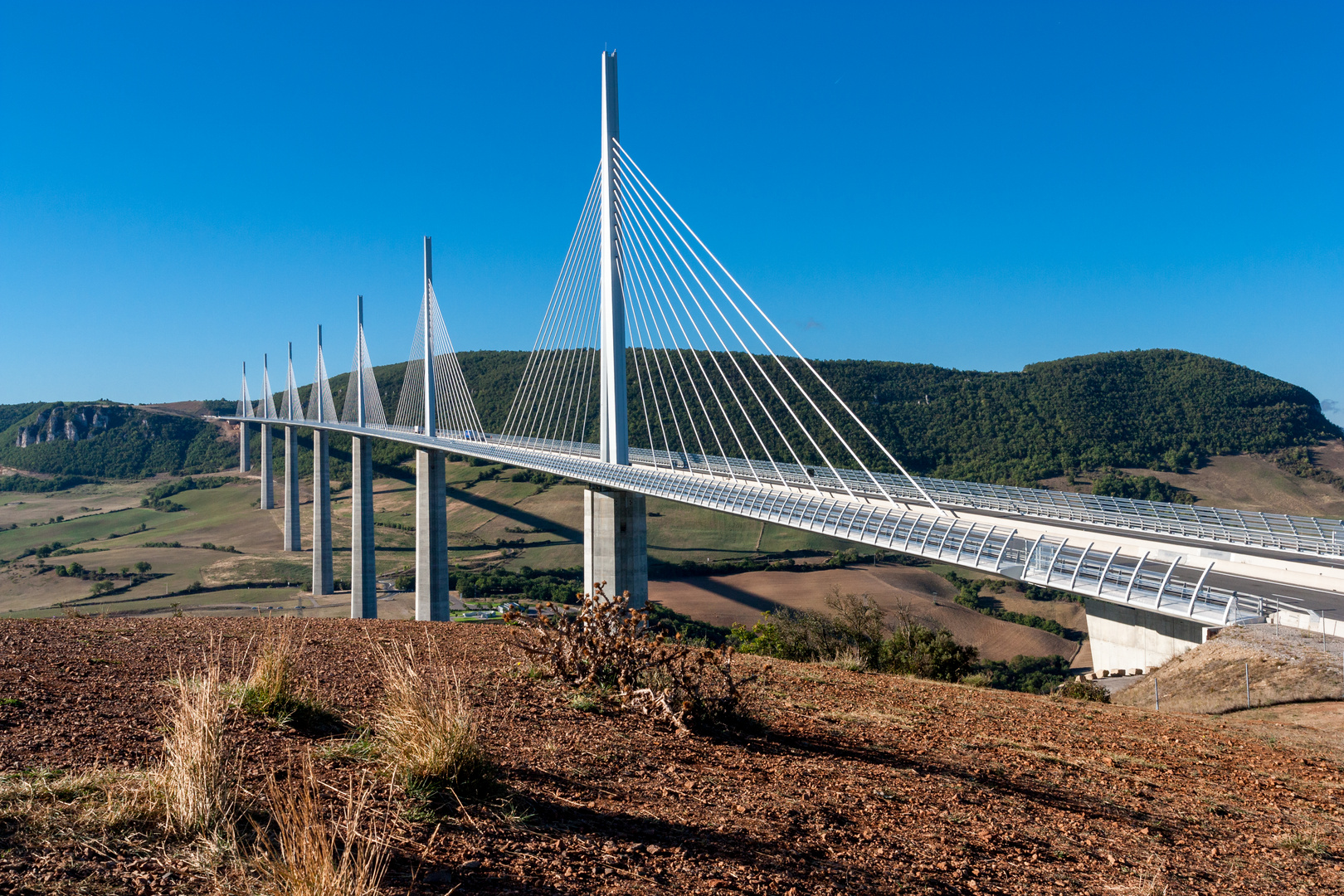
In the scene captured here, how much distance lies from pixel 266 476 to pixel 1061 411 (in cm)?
9333

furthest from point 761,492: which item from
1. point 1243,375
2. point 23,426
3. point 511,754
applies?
point 23,426

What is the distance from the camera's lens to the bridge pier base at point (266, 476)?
301ft

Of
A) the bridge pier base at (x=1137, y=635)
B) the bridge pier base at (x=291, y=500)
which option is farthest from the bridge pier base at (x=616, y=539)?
the bridge pier base at (x=291, y=500)

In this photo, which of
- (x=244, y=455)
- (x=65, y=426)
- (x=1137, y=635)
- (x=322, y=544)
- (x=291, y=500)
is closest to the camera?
(x=1137, y=635)

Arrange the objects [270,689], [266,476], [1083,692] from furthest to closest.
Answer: [266,476]
[1083,692]
[270,689]

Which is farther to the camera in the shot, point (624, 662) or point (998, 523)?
point (998, 523)

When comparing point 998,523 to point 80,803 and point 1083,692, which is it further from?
point 80,803

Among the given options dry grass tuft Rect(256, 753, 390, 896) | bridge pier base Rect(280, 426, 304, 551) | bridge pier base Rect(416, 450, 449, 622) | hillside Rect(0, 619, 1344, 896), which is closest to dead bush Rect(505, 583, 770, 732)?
hillside Rect(0, 619, 1344, 896)

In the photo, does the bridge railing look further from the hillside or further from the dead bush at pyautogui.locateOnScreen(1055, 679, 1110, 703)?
the hillside

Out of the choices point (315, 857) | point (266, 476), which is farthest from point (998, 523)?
point (266, 476)

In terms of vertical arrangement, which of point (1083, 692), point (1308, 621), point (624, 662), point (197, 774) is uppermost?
point (197, 774)

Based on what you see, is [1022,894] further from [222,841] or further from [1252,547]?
[1252,547]

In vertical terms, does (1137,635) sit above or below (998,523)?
below

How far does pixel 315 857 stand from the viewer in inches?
110
